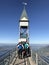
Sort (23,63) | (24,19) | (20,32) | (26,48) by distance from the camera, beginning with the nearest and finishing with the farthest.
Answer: (26,48) → (23,63) → (24,19) → (20,32)

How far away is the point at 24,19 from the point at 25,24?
966 mm

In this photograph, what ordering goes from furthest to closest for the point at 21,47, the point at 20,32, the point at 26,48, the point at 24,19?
the point at 20,32
the point at 24,19
the point at 26,48
the point at 21,47

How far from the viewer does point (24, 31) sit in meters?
21.6

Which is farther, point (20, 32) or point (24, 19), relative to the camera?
point (20, 32)

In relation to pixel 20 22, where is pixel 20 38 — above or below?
below

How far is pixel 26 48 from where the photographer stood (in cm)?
1341

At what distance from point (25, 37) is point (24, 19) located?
3139 mm

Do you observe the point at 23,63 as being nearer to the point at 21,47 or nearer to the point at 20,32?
the point at 20,32

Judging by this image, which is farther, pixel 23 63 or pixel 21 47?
pixel 23 63

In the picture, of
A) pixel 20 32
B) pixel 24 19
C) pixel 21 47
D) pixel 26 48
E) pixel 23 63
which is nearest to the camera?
pixel 21 47

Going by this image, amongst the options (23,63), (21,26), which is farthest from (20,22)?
(23,63)

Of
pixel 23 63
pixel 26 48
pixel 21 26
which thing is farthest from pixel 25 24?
pixel 26 48

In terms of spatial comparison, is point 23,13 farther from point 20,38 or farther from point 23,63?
point 23,63

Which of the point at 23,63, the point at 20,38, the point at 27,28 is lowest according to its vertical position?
the point at 23,63
